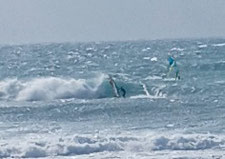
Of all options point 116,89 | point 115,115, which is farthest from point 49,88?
point 115,115

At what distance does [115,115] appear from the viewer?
2147 cm

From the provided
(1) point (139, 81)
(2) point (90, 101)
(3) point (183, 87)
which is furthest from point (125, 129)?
(1) point (139, 81)

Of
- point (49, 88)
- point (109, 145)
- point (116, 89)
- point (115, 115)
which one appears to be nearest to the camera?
point (109, 145)

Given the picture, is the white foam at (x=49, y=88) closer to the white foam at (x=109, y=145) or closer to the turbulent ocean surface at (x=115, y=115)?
the turbulent ocean surface at (x=115, y=115)

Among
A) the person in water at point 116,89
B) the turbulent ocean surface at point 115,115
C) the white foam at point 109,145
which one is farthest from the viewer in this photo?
the person in water at point 116,89

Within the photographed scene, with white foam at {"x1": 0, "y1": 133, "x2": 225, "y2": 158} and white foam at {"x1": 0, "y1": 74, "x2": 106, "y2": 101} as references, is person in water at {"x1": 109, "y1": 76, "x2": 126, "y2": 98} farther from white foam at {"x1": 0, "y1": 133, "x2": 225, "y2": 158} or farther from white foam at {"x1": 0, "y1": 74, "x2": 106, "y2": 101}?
white foam at {"x1": 0, "y1": 133, "x2": 225, "y2": 158}

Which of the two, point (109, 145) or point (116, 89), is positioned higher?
point (116, 89)

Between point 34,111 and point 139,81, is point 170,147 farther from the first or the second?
point 139,81

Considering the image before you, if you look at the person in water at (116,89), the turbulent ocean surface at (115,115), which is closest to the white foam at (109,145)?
the turbulent ocean surface at (115,115)

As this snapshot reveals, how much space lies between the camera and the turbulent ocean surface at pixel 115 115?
1595 centimetres

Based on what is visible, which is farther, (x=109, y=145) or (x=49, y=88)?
(x=49, y=88)

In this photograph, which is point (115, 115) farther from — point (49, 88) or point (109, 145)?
point (49, 88)

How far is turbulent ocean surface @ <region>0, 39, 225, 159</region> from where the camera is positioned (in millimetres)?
15953

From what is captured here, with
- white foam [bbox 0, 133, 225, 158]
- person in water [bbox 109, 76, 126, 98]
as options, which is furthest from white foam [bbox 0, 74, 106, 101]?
white foam [bbox 0, 133, 225, 158]
